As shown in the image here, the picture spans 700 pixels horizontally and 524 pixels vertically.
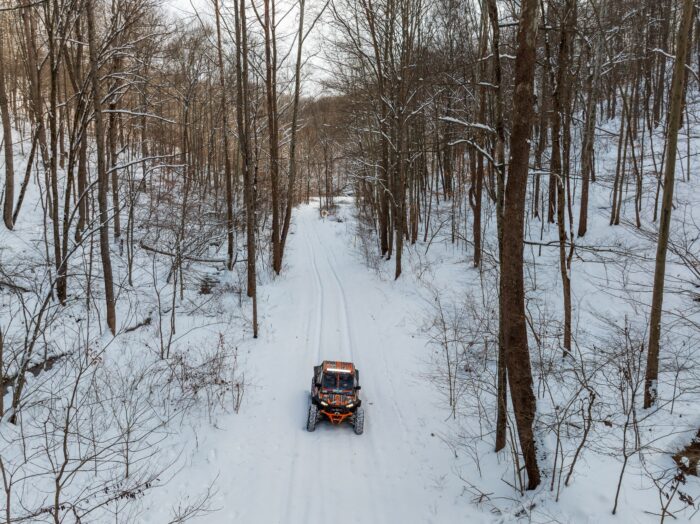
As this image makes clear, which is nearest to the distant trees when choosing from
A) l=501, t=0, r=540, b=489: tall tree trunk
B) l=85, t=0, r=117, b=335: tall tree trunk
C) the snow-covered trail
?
l=501, t=0, r=540, b=489: tall tree trunk

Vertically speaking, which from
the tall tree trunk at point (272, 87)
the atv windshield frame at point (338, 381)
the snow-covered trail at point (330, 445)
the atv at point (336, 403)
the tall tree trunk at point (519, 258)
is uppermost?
the tall tree trunk at point (272, 87)

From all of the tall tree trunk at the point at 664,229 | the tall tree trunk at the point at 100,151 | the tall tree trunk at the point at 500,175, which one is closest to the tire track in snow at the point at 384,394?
the tall tree trunk at the point at 500,175

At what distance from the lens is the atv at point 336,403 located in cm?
→ 873

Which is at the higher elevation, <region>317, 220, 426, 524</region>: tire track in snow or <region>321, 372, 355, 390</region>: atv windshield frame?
<region>321, 372, 355, 390</region>: atv windshield frame

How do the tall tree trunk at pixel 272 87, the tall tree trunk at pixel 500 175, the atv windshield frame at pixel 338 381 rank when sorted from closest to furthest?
the tall tree trunk at pixel 500 175
the atv windshield frame at pixel 338 381
the tall tree trunk at pixel 272 87

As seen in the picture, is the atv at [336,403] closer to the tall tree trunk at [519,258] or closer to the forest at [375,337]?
the forest at [375,337]

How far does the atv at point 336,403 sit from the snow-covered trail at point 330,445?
0.30 m

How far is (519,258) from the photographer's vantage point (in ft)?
20.4

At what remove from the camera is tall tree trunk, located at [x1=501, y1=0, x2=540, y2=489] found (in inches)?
233

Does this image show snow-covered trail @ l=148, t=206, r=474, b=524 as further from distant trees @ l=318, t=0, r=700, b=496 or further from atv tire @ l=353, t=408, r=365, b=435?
distant trees @ l=318, t=0, r=700, b=496

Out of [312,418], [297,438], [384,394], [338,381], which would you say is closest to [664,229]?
[384,394]

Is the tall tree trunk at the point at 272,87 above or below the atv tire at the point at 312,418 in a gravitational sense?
above

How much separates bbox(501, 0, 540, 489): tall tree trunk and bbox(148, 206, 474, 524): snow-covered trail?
1900 mm

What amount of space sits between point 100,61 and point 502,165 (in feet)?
36.2
